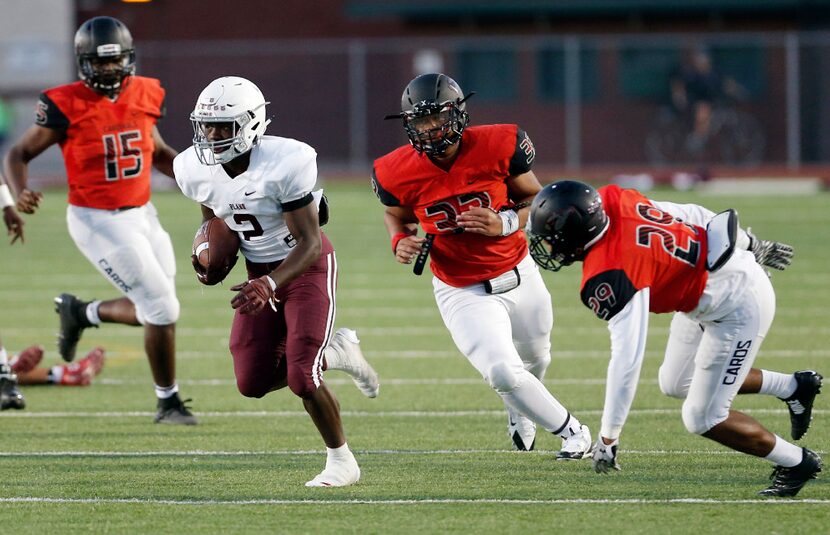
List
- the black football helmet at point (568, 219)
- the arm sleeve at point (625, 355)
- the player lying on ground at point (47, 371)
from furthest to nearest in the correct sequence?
the player lying on ground at point (47, 371) → the black football helmet at point (568, 219) → the arm sleeve at point (625, 355)

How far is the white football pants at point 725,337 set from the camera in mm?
5285

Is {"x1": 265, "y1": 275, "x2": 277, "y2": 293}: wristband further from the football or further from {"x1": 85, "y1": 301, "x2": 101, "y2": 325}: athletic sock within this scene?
{"x1": 85, "y1": 301, "x2": 101, "y2": 325}: athletic sock

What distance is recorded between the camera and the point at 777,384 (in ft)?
19.0

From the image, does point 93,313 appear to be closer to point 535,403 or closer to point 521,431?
point 521,431

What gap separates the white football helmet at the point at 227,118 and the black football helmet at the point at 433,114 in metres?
0.65

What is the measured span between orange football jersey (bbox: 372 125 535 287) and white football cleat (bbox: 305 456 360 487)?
3.32 ft

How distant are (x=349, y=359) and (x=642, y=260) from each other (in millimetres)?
1807

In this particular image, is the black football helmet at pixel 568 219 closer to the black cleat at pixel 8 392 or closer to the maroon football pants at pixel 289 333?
the maroon football pants at pixel 289 333

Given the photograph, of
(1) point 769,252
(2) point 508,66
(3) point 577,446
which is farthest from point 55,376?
(2) point 508,66

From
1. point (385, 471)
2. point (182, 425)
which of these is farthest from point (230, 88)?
point (182, 425)

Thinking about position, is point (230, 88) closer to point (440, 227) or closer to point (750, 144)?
point (440, 227)

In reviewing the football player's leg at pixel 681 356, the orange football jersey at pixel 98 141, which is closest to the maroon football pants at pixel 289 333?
the football player's leg at pixel 681 356

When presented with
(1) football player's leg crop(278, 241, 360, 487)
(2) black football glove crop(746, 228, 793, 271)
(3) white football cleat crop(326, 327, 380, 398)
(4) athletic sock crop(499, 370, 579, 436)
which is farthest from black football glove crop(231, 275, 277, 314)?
(2) black football glove crop(746, 228, 793, 271)

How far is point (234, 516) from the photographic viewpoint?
5133mm
